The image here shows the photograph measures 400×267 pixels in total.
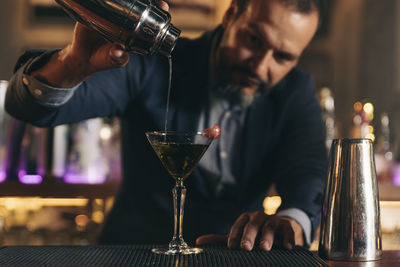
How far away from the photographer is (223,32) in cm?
181

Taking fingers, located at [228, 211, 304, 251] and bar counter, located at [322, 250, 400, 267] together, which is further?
fingers, located at [228, 211, 304, 251]

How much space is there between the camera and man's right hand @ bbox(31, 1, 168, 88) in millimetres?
1130

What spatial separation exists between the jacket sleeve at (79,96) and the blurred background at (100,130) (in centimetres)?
60

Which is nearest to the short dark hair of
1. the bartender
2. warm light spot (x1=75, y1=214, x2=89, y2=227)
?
the bartender

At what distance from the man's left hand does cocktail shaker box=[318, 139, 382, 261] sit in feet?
0.38

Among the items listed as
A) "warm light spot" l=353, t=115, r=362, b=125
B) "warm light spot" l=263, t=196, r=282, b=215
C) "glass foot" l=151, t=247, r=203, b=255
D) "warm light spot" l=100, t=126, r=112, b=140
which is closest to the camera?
"glass foot" l=151, t=247, r=203, b=255

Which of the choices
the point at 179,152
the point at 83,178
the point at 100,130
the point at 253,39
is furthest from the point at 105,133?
the point at 179,152

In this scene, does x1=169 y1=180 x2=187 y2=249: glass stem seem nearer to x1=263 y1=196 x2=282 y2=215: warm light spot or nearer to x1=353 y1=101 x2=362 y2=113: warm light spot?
x1=263 y1=196 x2=282 y2=215: warm light spot

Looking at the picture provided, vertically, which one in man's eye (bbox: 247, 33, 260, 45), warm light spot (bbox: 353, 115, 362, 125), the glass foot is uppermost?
man's eye (bbox: 247, 33, 260, 45)

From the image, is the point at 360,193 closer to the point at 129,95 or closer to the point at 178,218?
the point at 178,218

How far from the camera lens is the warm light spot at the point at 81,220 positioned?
7.61 ft

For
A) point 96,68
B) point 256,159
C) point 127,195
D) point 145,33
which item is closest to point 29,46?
A: point 127,195

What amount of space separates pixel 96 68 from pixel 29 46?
2.34 m

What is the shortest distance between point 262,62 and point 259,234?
68 cm
